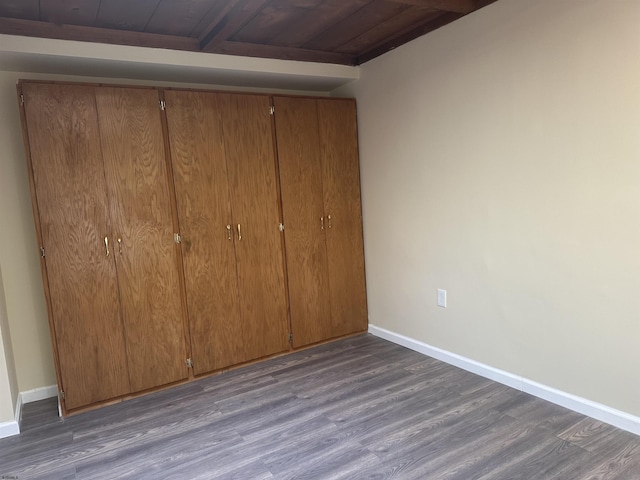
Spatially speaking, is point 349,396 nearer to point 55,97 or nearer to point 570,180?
point 570,180

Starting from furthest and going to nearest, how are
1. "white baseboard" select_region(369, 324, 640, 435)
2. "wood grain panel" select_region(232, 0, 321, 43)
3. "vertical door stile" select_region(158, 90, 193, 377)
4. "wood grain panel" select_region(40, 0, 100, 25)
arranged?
"vertical door stile" select_region(158, 90, 193, 377)
"wood grain panel" select_region(232, 0, 321, 43)
"wood grain panel" select_region(40, 0, 100, 25)
"white baseboard" select_region(369, 324, 640, 435)

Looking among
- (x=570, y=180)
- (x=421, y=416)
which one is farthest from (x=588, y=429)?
(x=570, y=180)

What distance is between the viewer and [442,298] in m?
2.96

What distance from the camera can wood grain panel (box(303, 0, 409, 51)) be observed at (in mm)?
2480

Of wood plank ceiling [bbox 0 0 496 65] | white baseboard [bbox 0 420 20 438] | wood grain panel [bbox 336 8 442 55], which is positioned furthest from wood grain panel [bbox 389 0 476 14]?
white baseboard [bbox 0 420 20 438]

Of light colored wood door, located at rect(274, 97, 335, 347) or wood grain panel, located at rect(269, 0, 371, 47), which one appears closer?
wood grain panel, located at rect(269, 0, 371, 47)

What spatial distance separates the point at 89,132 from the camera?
99.9 inches

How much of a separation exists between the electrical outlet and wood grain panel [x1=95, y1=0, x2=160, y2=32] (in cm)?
248

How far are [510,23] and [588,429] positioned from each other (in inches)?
85.1

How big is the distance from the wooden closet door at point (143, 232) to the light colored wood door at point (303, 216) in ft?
2.85

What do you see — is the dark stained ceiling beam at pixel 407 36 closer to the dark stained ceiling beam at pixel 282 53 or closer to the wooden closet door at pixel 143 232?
the dark stained ceiling beam at pixel 282 53

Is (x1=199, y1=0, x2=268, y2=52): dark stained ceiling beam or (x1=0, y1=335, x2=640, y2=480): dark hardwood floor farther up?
(x1=199, y1=0, x2=268, y2=52): dark stained ceiling beam

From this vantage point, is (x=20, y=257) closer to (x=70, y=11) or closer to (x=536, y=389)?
(x=70, y=11)

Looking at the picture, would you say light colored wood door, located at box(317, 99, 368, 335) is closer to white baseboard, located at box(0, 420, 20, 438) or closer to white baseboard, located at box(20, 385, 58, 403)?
white baseboard, located at box(20, 385, 58, 403)
